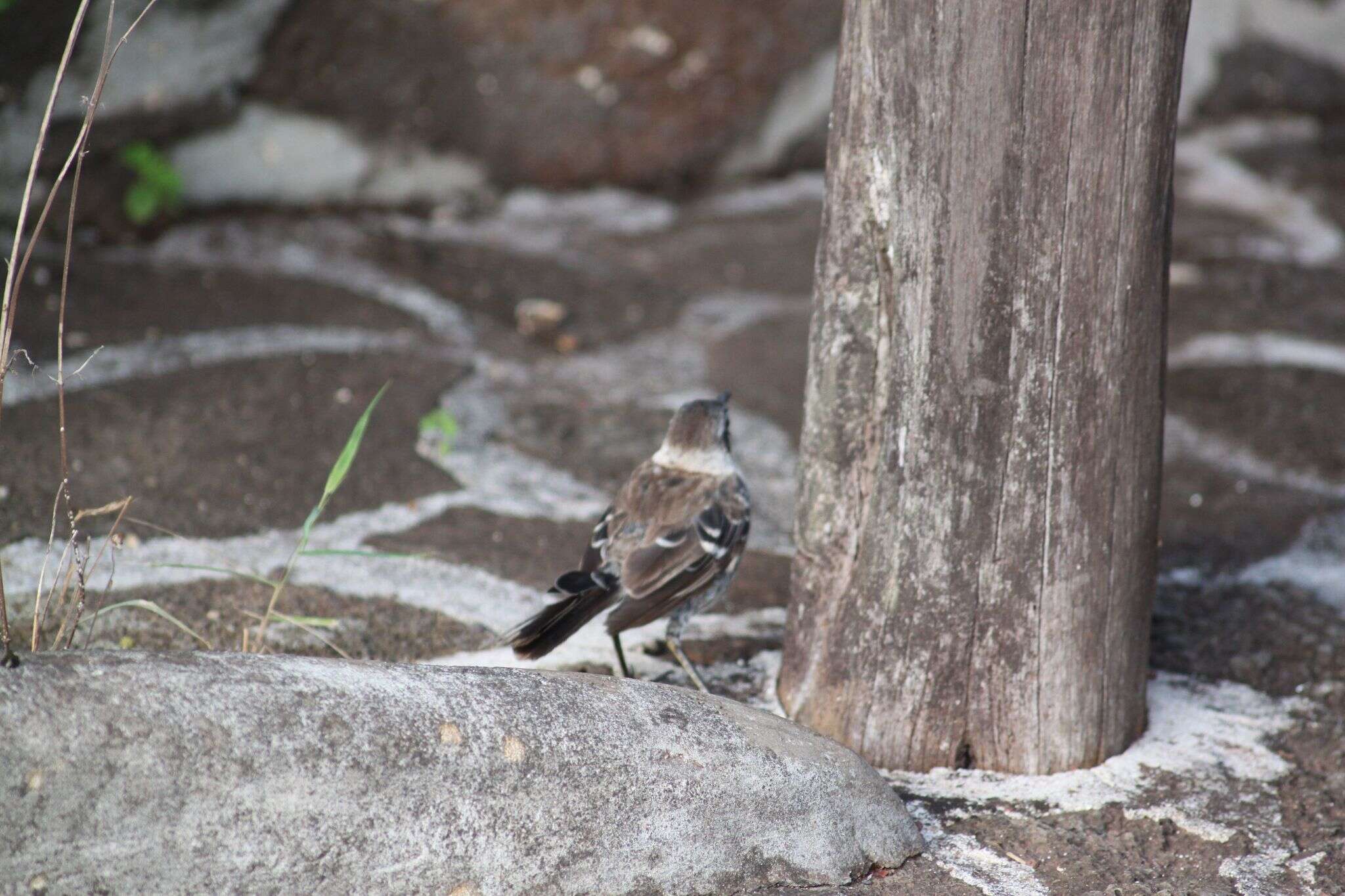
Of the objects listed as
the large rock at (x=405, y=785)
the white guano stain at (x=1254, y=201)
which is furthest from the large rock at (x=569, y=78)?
the large rock at (x=405, y=785)

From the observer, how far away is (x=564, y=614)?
11.4 feet

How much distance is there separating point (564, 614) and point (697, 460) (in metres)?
1.01

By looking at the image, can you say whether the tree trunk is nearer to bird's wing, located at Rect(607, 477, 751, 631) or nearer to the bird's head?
bird's wing, located at Rect(607, 477, 751, 631)

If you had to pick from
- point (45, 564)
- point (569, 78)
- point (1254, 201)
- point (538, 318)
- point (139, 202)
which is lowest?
point (45, 564)

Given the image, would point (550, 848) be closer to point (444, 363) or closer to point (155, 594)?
point (155, 594)

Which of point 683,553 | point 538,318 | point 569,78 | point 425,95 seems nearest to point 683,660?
point 683,553

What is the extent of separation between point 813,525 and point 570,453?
1.85 m

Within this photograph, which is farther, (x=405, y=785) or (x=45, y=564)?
(x=45, y=564)

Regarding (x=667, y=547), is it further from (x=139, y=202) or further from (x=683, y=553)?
(x=139, y=202)

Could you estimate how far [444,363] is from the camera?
5492mm

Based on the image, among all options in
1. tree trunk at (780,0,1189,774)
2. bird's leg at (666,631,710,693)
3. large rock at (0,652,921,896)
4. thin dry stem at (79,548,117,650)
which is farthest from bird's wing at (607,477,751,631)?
thin dry stem at (79,548,117,650)

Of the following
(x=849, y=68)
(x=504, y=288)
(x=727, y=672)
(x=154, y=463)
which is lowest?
(x=727, y=672)

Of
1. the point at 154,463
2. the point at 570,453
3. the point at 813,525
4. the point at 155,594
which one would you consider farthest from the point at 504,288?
the point at 813,525

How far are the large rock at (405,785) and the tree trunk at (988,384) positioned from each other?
1.42 feet
